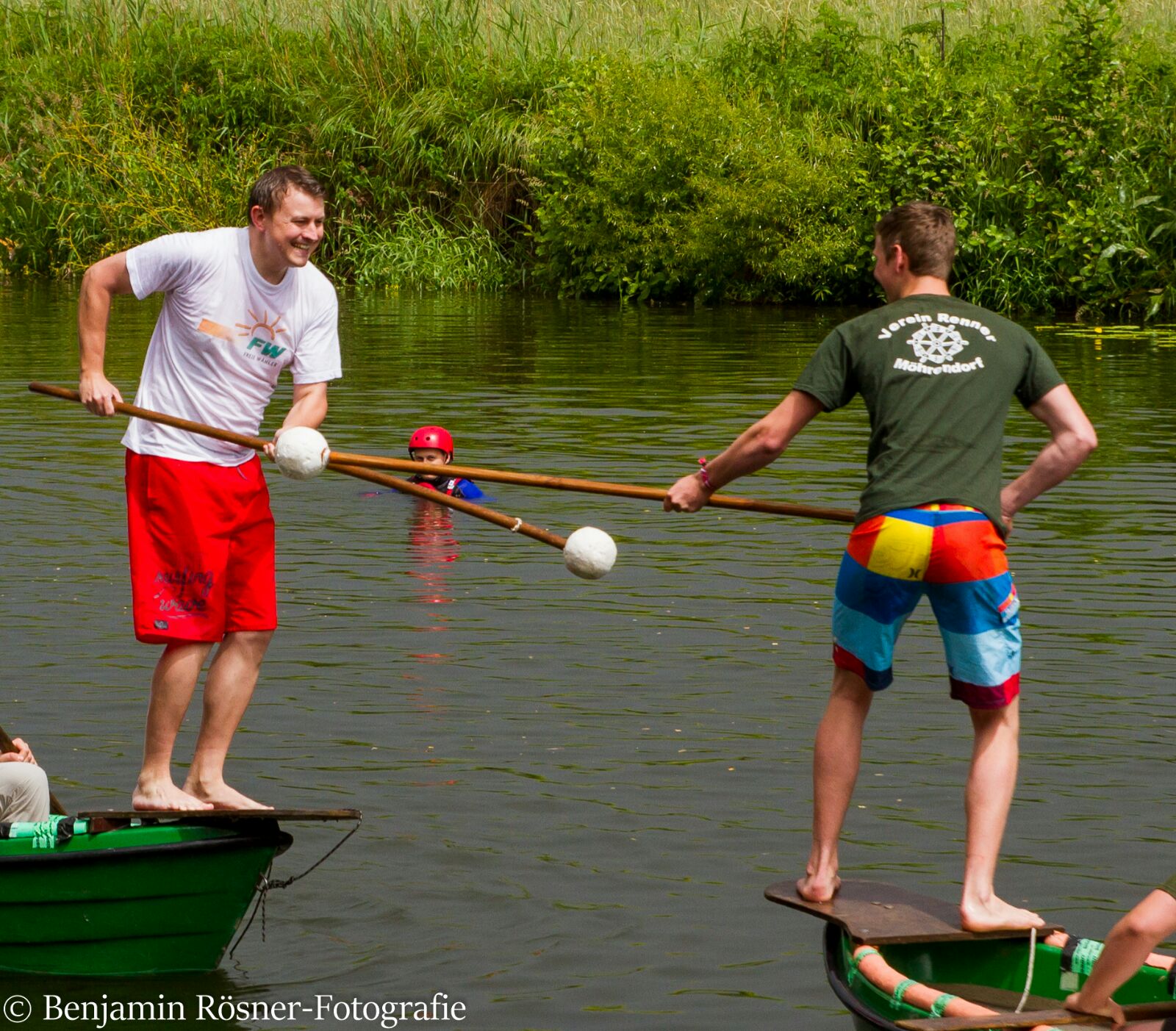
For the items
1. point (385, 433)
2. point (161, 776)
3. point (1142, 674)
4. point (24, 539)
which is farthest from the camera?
point (385, 433)

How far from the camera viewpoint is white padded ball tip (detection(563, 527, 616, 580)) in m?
6.73

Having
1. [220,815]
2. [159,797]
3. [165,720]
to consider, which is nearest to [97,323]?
[165,720]

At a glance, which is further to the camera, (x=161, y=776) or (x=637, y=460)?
(x=637, y=460)

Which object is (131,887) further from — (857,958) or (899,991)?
(899,991)

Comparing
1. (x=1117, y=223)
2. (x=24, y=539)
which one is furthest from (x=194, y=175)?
(x=24, y=539)

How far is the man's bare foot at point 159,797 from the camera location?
659 centimetres

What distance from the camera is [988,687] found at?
593 cm

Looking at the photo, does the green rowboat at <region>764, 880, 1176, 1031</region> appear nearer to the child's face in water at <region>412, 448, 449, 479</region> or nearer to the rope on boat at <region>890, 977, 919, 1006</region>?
the rope on boat at <region>890, 977, 919, 1006</region>

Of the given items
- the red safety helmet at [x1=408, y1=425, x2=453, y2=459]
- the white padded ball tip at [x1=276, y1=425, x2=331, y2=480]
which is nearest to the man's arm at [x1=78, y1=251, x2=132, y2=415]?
the white padded ball tip at [x1=276, y1=425, x2=331, y2=480]

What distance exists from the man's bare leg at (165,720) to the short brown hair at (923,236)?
2642 millimetres

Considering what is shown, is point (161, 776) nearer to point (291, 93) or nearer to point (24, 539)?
point (24, 539)

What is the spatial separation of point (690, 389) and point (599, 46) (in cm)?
1679

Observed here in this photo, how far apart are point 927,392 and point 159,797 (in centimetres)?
285

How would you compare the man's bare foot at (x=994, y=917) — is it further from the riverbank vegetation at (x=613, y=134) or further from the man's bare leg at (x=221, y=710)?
the riverbank vegetation at (x=613, y=134)
